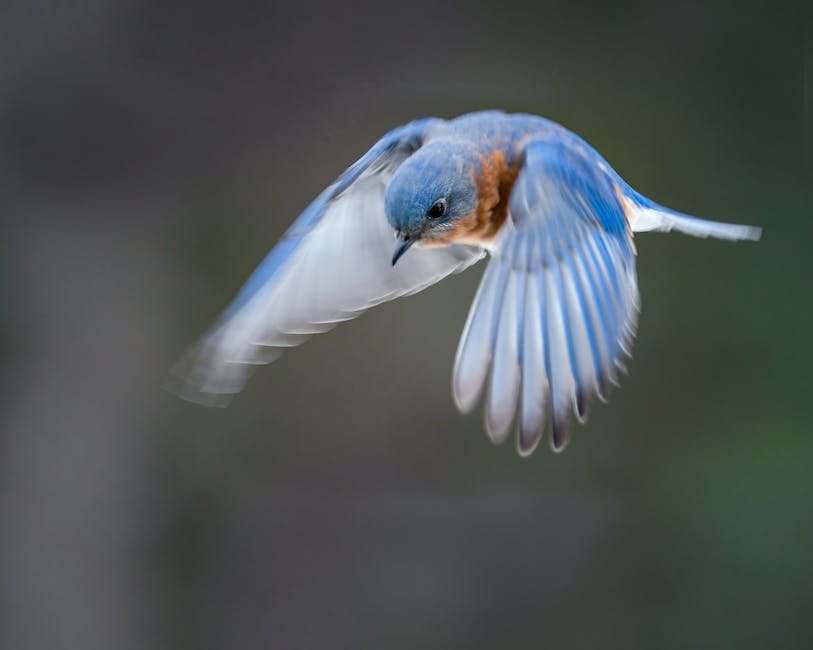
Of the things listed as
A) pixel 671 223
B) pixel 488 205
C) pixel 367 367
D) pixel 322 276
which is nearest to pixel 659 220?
pixel 671 223

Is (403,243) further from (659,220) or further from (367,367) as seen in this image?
(367,367)

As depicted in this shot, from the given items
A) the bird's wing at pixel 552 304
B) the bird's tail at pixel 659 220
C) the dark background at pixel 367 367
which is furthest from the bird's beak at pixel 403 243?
the dark background at pixel 367 367

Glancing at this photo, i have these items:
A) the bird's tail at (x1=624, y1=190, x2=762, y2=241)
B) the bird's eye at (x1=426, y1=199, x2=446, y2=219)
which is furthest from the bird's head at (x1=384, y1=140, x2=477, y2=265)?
the bird's tail at (x1=624, y1=190, x2=762, y2=241)

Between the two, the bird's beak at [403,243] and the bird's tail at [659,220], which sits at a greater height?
the bird's tail at [659,220]

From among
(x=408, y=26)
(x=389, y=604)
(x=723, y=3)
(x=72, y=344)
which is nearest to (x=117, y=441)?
(x=72, y=344)

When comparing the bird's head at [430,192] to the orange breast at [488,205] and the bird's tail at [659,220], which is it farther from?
the bird's tail at [659,220]
